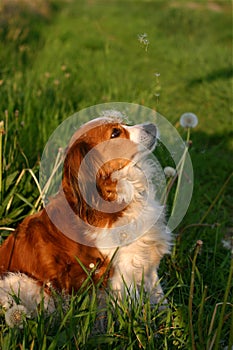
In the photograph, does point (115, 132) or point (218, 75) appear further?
point (218, 75)

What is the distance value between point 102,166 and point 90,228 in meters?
0.31

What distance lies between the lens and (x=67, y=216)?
7.96 feet

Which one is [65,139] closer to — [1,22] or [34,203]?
[34,203]

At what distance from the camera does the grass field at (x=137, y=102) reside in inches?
84.7

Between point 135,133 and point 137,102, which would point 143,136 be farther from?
point 137,102

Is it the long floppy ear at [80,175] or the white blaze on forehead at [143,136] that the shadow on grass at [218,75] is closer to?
the white blaze on forehead at [143,136]

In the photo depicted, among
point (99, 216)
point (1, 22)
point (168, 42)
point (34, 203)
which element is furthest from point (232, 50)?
point (99, 216)

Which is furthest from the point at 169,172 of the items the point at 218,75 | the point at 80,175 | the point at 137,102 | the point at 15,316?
the point at 218,75

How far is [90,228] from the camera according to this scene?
246 cm

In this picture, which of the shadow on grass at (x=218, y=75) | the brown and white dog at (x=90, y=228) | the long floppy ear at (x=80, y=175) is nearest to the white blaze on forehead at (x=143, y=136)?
the brown and white dog at (x=90, y=228)

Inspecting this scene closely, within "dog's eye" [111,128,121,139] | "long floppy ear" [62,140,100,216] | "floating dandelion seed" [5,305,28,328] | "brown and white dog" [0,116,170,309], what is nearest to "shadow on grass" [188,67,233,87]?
"brown and white dog" [0,116,170,309]

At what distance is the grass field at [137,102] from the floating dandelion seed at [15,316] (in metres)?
0.05

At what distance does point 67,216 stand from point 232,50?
20.0ft

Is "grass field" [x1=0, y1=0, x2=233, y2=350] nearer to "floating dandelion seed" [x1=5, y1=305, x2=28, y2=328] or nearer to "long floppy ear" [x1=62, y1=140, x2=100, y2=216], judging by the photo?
"floating dandelion seed" [x1=5, y1=305, x2=28, y2=328]
